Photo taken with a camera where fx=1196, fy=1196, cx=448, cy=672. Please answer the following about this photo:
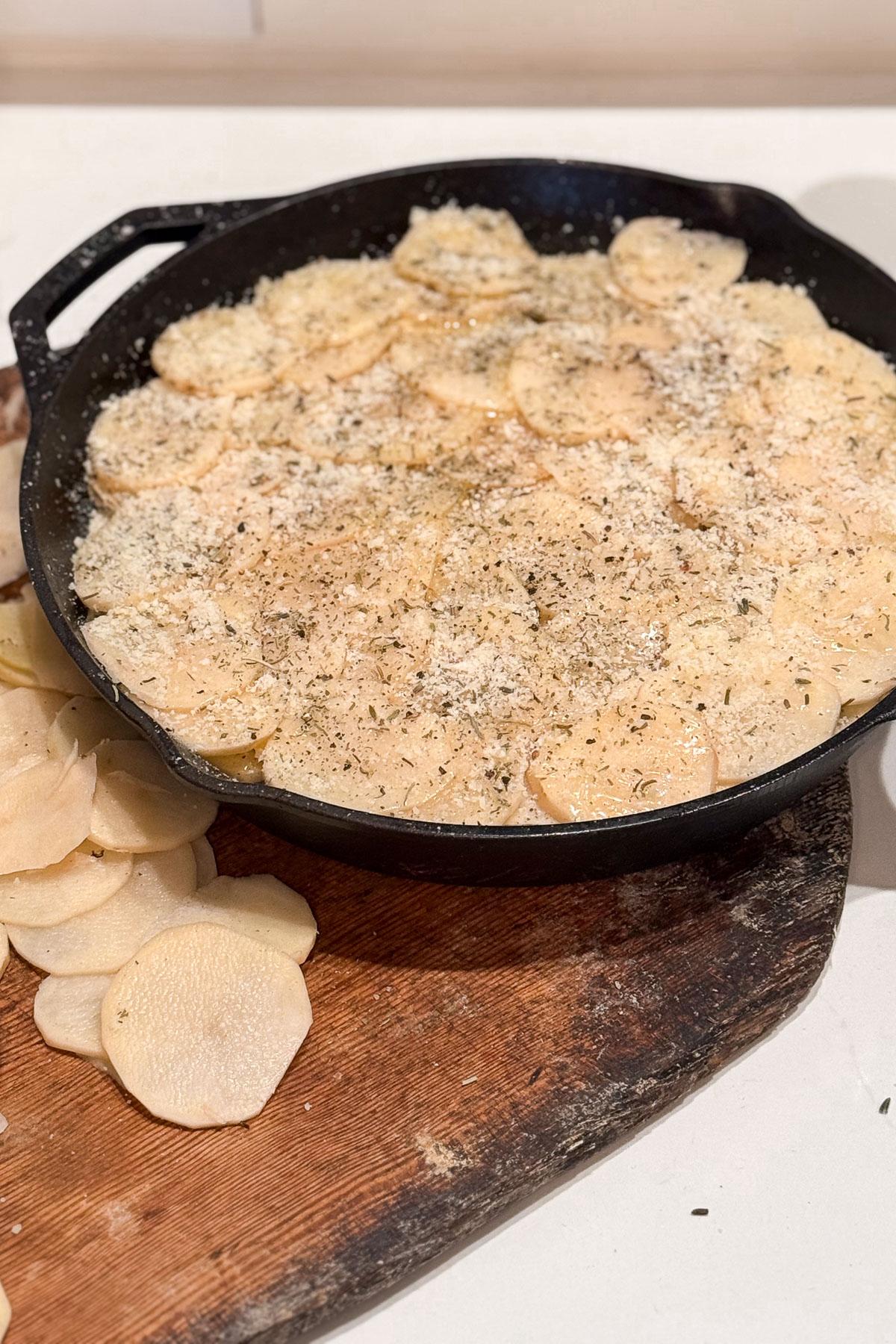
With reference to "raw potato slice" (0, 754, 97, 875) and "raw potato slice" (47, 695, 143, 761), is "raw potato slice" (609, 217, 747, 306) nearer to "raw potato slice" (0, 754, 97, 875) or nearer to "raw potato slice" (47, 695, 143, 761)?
"raw potato slice" (47, 695, 143, 761)

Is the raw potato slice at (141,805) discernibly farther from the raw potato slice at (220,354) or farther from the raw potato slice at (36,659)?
the raw potato slice at (220,354)

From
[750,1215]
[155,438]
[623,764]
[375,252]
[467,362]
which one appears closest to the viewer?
[750,1215]

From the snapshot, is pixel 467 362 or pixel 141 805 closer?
pixel 141 805

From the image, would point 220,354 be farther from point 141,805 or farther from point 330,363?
point 141,805

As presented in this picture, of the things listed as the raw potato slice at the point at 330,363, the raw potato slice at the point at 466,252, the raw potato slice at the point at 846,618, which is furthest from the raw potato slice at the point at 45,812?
the raw potato slice at the point at 466,252

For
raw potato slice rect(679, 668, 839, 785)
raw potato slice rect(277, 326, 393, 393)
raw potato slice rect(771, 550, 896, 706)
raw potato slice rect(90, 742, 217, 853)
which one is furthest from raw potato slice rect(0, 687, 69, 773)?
raw potato slice rect(771, 550, 896, 706)

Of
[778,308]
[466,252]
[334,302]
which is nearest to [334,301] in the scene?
[334,302]
